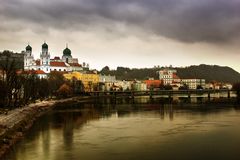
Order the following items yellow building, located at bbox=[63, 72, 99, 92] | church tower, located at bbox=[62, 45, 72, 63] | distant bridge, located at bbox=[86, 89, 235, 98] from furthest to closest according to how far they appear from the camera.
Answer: church tower, located at bbox=[62, 45, 72, 63] → yellow building, located at bbox=[63, 72, 99, 92] → distant bridge, located at bbox=[86, 89, 235, 98]

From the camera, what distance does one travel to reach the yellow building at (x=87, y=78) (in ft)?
469

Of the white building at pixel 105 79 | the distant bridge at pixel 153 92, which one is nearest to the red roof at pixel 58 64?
the white building at pixel 105 79

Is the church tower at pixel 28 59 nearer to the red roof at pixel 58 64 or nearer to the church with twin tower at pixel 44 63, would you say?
the church with twin tower at pixel 44 63

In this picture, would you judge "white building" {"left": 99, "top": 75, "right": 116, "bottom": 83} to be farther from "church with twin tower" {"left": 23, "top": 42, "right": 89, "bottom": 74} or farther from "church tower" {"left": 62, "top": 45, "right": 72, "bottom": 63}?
"church tower" {"left": 62, "top": 45, "right": 72, "bottom": 63}

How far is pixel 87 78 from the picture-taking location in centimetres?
15438

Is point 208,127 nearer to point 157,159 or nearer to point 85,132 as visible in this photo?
point 85,132

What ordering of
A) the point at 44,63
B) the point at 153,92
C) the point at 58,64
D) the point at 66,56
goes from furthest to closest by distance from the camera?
the point at 66,56, the point at 58,64, the point at 44,63, the point at 153,92

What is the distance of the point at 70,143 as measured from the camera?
90.0ft

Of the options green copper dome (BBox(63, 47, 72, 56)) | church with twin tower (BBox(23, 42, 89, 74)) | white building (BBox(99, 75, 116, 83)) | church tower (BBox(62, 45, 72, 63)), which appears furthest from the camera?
green copper dome (BBox(63, 47, 72, 56))

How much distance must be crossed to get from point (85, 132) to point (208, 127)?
10.4 m

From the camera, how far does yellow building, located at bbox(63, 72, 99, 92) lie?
143m

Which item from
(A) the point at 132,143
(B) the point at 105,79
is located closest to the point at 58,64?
(B) the point at 105,79

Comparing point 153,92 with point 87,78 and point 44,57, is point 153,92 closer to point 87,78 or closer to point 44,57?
point 87,78

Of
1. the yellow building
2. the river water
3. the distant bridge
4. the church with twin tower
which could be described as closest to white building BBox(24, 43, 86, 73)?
the church with twin tower
